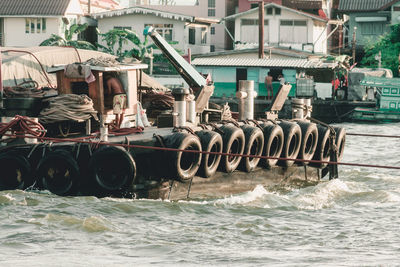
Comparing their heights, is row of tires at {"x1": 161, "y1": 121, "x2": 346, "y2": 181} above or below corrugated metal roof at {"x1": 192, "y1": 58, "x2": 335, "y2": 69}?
below

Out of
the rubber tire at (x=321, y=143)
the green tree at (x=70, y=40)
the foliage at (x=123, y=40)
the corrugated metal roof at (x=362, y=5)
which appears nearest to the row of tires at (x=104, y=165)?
the rubber tire at (x=321, y=143)

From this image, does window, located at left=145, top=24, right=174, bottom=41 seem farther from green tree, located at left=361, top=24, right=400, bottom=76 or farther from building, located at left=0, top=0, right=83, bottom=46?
green tree, located at left=361, top=24, right=400, bottom=76

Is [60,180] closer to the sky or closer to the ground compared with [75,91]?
Result: closer to the ground

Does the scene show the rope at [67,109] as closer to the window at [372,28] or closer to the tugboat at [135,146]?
the tugboat at [135,146]

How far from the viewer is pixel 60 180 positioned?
41.4 feet

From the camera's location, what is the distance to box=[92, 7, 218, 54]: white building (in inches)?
1916

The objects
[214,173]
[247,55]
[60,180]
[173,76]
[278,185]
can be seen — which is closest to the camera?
[60,180]

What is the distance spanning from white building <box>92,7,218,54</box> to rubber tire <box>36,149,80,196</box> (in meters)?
36.0

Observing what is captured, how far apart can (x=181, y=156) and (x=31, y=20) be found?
3758 centimetres

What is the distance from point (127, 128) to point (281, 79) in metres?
25.4

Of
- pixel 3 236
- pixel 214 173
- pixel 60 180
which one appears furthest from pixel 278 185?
pixel 3 236

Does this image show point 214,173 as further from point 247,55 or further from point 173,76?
point 247,55

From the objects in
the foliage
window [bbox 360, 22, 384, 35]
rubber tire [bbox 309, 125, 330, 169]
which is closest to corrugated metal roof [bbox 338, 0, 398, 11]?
window [bbox 360, 22, 384, 35]

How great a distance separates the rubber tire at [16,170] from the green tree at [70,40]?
95.2 ft
